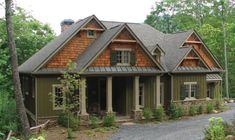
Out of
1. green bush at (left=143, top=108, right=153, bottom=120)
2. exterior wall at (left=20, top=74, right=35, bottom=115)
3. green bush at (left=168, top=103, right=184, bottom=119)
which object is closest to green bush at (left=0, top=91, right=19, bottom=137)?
exterior wall at (left=20, top=74, right=35, bottom=115)

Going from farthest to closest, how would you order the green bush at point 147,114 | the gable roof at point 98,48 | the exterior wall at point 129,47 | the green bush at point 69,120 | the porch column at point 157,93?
1. the porch column at point 157,93
2. the green bush at point 147,114
3. the exterior wall at point 129,47
4. the gable roof at point 98,48
5. the green bush at point 69,120

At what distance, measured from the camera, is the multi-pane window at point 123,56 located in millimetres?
22141

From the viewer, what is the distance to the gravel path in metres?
16.7

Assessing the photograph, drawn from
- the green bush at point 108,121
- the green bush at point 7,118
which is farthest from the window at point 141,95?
the green bush at point 7,118

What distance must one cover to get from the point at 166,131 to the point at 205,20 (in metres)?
32.1

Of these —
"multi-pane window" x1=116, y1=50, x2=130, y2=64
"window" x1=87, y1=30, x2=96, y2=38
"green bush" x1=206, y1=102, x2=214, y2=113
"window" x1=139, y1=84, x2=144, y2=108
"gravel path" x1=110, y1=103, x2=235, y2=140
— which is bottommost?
"gravel path" x1=110, y1=103, x2=235, y2=140

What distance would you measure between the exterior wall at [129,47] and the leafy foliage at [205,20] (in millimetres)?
18886

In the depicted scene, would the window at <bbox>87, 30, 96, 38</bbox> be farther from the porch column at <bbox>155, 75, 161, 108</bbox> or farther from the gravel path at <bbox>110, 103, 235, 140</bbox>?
the gravel path at <bbox>110, 103, 235, 140</bbox>

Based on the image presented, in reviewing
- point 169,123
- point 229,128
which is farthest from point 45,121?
point 229,128

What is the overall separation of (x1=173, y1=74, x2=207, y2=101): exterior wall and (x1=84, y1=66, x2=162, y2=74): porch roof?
8.51 feet

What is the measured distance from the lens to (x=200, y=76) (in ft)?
85.0

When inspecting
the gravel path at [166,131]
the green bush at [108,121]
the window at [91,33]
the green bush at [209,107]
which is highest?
the window at [91,33]

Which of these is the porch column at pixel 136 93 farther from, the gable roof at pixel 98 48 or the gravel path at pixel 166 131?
the gable roof at pixel 98 48

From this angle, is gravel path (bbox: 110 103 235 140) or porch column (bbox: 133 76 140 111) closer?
gravel path (bbox: 110 103 235 140)
